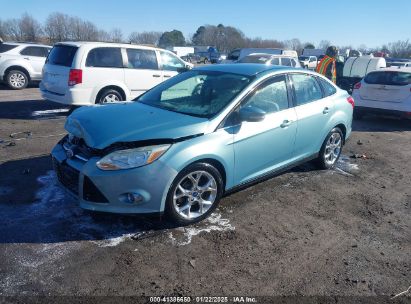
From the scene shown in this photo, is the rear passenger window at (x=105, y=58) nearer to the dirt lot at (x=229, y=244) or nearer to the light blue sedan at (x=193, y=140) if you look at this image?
the dirt lot at (x=229, y=244)

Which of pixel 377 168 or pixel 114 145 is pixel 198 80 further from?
pixel 377 168

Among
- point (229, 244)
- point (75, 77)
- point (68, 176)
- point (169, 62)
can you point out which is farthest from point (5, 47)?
point (229, 244)

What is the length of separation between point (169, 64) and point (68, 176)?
21.7ft

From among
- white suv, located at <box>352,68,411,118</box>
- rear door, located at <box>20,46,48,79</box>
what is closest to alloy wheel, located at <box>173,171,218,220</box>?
white suv, located at <box>352,68,411,118</box>

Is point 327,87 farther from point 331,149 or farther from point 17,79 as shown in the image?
point 17,79

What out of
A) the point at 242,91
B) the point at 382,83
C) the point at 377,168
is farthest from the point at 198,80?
the point at 382,83

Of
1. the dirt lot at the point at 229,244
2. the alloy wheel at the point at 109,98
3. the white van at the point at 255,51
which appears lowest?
the dirt lot at the point at 229,244

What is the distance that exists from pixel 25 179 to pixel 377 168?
5422 millimetres

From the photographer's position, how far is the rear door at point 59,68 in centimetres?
805

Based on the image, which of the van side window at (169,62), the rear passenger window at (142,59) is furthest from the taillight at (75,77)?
the van side window at (169,62)

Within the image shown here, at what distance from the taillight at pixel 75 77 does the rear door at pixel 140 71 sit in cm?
115

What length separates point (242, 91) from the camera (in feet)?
13.4

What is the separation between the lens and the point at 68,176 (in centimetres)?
365

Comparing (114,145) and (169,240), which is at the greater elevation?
(114,145)
